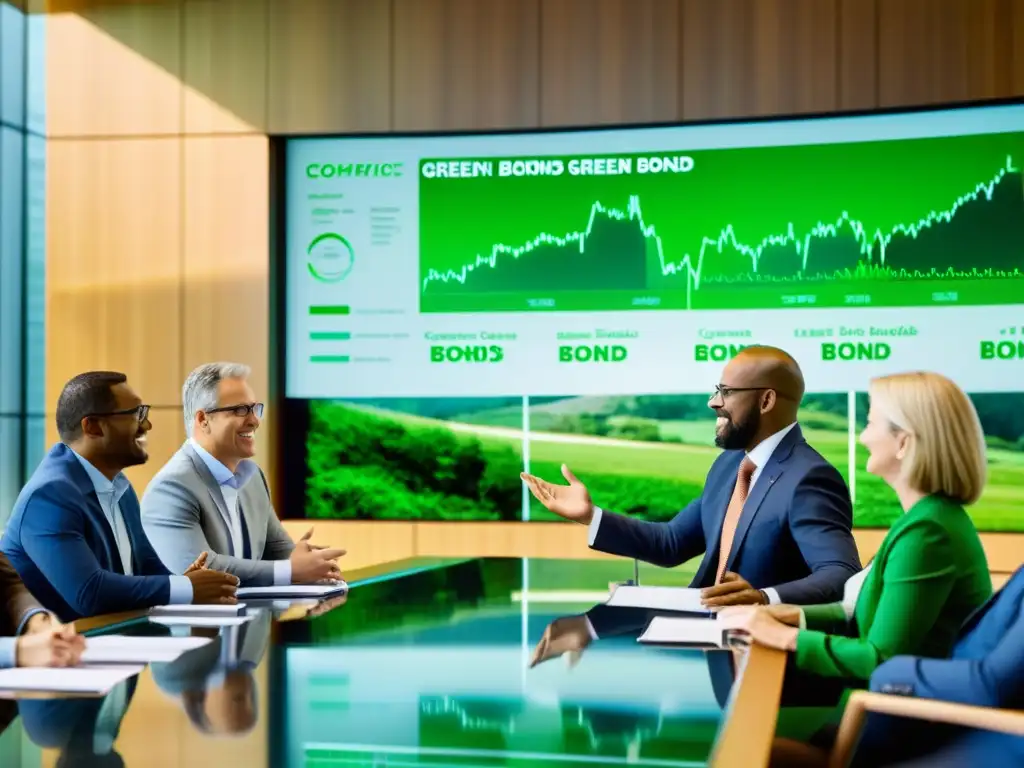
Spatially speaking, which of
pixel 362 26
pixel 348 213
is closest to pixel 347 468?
pixel 348 213

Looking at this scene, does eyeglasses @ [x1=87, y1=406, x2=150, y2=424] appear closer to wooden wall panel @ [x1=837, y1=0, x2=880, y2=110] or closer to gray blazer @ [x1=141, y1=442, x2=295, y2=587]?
gray blazer @ [x1=141, y1=442, x2=295, y2=587]

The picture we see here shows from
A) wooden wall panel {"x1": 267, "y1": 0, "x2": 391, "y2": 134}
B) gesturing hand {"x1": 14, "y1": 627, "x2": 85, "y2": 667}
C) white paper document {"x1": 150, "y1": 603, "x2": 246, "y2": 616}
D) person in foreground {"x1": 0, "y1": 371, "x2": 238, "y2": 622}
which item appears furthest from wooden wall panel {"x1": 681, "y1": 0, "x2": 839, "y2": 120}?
gesturing hand {"x1": 14, "y1": 627, "x2": 85, "y2": 667}

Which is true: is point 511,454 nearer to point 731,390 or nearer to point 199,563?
point 731,390

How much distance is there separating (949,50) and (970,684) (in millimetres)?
5036

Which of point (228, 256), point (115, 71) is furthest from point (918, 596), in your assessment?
point (115, 71)

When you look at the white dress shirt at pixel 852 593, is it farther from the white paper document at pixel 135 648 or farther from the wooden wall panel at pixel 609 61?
the wooden wall panel at pixel 609 61

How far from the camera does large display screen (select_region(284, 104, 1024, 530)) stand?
243 inches

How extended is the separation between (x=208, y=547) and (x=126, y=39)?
457 cm

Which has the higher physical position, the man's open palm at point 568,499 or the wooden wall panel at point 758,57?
the wooden wall panel at point 758,57

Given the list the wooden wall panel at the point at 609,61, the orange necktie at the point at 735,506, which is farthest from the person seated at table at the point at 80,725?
the wooden wall panel at the point at 609,61

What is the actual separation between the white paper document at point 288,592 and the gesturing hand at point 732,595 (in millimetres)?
946

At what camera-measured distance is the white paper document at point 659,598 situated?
265 centimetres

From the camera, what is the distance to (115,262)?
6.87 meters

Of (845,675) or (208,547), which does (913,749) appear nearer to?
(845,675)
